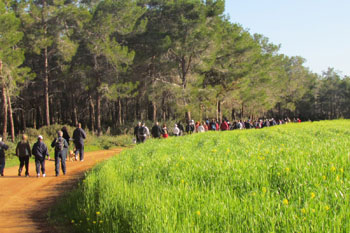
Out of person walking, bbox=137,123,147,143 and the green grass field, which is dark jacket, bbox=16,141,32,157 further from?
person walking, bbox=137,123,147,143

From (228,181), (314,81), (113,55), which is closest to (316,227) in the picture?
(228,181)

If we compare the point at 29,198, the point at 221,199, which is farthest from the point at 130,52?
the point at 221,199

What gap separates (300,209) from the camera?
12.6 feet

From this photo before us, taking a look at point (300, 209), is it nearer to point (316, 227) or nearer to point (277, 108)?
point (316, 227)

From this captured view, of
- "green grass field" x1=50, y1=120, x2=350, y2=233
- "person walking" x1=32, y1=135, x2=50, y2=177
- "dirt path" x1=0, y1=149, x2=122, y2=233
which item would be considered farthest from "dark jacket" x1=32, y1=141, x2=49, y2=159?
"green grass field" x1=50, y1=120, x2=350, y2=233

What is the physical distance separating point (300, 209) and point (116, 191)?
332cm

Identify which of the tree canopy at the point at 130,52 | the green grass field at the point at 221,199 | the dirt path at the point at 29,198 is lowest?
the dirt path at the point at 29,198

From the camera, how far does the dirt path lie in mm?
6752

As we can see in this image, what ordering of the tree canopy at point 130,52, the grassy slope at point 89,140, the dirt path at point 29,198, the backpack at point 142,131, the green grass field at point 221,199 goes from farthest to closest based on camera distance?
1. the tree canopy at point 130,52
2. the grassy slope at point 89,140
3. the backpack at point 142,131
4. the dirt path at point 29,198
5. the green grass field at point 221,199

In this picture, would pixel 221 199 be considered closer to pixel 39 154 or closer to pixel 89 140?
pixel 39 154

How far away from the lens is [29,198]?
30.0 feet

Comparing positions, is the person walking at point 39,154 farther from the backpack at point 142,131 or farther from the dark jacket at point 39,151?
the backpack at point 142,131

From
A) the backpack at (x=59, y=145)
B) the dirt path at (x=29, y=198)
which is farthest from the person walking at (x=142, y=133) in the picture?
the backpack at (x=59, y=145)

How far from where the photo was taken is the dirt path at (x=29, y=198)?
22.2ft
